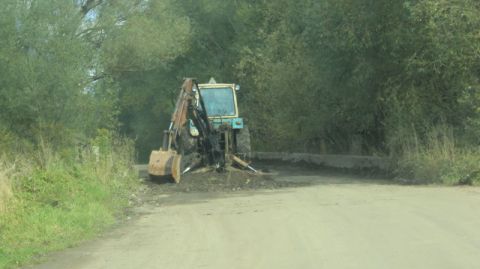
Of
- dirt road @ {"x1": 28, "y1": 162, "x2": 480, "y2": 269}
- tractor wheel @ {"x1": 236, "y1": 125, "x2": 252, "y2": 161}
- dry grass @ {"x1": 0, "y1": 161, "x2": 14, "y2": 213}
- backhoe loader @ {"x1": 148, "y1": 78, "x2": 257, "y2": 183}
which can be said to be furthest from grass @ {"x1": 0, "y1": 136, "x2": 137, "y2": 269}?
tractor wheel @ {"x1": 236, "y1": 125, "x2": 252, "y2": 161}

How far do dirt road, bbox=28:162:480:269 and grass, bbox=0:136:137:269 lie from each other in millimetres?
573

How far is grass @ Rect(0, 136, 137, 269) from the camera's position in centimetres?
1054

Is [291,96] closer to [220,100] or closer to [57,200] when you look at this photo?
[220,100]

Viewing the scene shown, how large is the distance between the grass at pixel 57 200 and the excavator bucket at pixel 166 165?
781mm

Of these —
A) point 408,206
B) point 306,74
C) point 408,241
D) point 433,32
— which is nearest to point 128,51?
point 306,74

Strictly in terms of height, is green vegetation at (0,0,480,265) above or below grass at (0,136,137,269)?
above

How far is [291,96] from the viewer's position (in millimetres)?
28797

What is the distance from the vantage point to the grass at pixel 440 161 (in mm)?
16578

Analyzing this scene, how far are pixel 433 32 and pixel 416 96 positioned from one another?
2636 mm

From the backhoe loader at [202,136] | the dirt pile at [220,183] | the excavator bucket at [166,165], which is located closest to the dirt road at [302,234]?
the dirt pile at [220,183]

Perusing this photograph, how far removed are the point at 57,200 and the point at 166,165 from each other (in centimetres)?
544

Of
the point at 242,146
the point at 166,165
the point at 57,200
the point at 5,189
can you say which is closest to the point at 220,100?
the point at 242,146

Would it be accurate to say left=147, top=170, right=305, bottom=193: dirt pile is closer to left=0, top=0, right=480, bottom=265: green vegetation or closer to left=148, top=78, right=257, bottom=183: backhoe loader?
left=148, top=78, right=257, bottom=183: backhoe loader

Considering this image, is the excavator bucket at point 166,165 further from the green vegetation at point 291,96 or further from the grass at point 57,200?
the green vegetation at point 291,96
